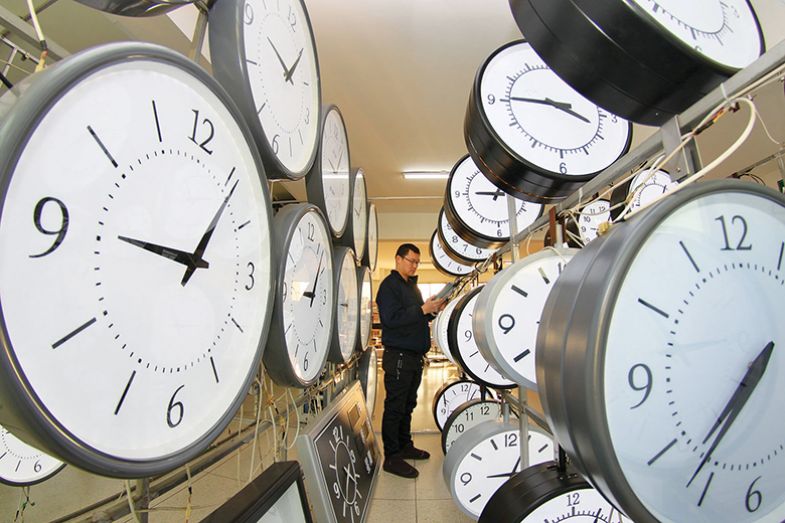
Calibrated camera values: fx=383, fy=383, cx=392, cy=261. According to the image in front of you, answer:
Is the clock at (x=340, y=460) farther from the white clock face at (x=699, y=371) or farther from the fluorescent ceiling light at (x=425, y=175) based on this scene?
the fluorescent ceiling light at (x=425, y=175)

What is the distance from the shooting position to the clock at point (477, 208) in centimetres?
191

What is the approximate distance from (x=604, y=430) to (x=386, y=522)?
217cm

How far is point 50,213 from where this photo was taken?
31 centimetres

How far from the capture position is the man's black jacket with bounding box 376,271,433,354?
2811 millimetres

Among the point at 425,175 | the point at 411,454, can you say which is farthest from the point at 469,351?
the point at 425,175

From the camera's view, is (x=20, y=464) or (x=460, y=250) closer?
(x=20, y=464)

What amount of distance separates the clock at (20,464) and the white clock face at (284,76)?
118cm

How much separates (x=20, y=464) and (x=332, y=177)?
1.32 m

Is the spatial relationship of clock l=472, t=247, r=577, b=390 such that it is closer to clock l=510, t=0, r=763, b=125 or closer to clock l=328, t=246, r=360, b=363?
clock l=510, t=0, r=763, b=125

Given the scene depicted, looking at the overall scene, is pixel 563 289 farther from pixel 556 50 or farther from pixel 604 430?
pixel 556 50

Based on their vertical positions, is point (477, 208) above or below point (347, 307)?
above

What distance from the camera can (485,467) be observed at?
4.75 ft

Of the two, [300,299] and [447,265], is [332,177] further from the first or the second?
[447,265]

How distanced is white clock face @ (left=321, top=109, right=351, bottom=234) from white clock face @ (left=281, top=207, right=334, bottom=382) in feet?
0.68
